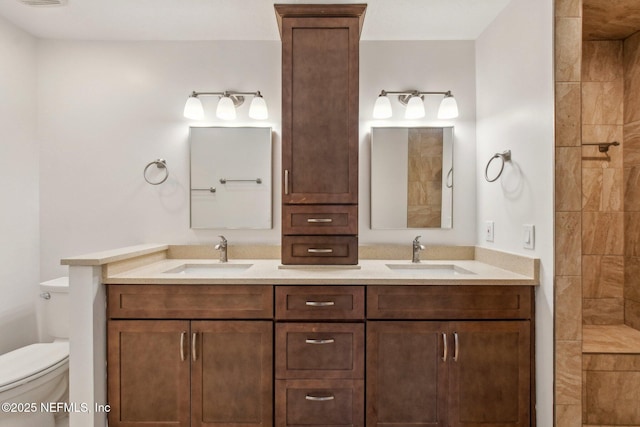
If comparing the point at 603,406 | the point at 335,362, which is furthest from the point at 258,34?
the point at 603,406

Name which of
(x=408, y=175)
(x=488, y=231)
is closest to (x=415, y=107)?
(x=408, y=175)

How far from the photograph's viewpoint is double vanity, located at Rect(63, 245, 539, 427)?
5.79ft

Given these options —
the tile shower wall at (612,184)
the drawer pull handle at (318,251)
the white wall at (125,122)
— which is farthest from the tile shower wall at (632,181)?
the white wall at (125,122)

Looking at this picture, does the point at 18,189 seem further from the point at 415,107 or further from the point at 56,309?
the point at 415,107

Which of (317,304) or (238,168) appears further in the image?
(238,168)

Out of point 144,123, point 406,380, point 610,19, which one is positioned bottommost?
point 406,380

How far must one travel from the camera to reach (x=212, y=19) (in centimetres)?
219

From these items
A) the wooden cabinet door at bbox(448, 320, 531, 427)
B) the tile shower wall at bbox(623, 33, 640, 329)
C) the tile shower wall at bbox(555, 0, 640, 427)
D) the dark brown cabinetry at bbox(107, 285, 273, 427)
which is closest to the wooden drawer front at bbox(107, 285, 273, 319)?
the dark brown cabinetry at bbox(107, 285, 273, 427)

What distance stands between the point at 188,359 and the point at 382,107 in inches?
71.7

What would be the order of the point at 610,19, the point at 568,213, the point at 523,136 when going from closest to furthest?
the point at 568,213 < the point at 523,136 < the point at 610,19

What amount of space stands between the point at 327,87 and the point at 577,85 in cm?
118

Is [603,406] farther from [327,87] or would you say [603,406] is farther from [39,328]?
[39,328]

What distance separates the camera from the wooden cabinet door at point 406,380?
5.79 feet

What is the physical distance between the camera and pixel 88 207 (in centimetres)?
245
